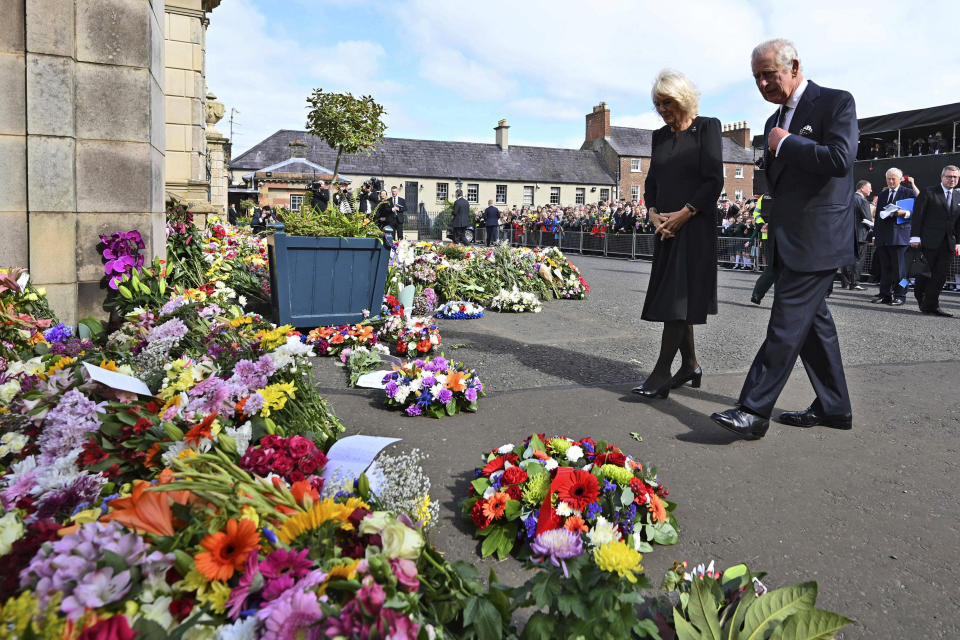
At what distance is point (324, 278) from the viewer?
720cm

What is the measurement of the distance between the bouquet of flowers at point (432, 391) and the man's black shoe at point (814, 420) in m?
1.91

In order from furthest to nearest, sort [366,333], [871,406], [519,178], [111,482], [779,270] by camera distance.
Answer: [519,178]
[366,333]
[871,406]
[779,270]
[111,482]

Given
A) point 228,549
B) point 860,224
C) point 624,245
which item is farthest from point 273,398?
point 624,245

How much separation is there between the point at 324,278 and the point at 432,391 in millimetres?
3283

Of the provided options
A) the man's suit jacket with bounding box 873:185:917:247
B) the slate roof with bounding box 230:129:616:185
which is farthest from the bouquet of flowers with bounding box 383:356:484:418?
the slate roof with bounding box 230:129:616:185

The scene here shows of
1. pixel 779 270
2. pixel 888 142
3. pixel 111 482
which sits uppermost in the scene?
pixel 888 142

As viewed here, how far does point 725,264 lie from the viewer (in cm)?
2239

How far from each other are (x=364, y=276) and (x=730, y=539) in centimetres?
532

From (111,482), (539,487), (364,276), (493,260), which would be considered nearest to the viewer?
(111,482)

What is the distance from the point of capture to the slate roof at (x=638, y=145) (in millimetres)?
66375

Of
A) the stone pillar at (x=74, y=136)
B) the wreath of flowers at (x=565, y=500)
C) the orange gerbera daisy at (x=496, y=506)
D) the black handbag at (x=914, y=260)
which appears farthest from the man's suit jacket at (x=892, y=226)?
the orange gerbera daisy at (x=496, y=506)

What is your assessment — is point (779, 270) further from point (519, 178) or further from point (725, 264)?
point (519, 178)

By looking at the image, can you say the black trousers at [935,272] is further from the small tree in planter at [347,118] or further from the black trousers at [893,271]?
the small tree in planter at [347,118]

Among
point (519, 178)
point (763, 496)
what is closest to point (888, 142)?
point (763, 496)
